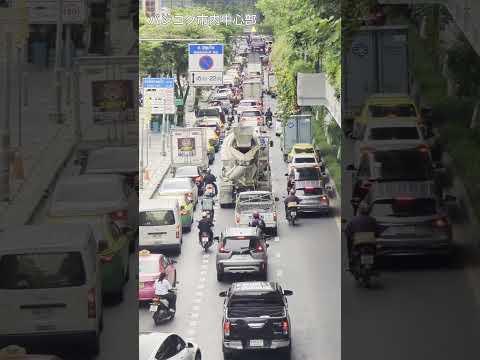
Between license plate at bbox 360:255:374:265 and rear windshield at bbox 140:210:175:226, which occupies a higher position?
rear windshield at bbox 140:210:175:226

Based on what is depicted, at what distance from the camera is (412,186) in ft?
24.6

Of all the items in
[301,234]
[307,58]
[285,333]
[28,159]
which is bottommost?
[285,333]

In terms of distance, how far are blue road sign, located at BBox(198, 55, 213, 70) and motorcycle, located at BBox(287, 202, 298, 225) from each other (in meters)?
1.03

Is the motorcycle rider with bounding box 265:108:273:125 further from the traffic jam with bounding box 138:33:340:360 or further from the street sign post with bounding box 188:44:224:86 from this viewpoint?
the street sign post with bounding box 188:44:224:86

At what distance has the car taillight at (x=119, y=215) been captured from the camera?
291 inches

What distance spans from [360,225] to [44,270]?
2094mm

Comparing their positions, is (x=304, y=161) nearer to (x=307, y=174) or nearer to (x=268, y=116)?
(x=307, y=174)

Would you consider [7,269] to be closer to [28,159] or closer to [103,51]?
[28,159]

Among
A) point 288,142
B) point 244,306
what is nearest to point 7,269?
point 244,306

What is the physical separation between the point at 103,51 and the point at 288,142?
1561mm

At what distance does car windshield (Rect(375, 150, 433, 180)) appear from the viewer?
293 inches

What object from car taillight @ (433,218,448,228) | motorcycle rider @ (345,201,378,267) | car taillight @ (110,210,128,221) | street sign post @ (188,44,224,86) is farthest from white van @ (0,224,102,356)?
car taillight @ (433,218,448,228)

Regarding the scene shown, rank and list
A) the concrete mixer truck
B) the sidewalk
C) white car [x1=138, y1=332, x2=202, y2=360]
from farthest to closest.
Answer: the sidewalk < the concrete mixer truck < white car [x1=138, y1=332, x2=202, y2=360]

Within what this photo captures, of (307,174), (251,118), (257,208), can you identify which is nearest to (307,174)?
(307,174)
